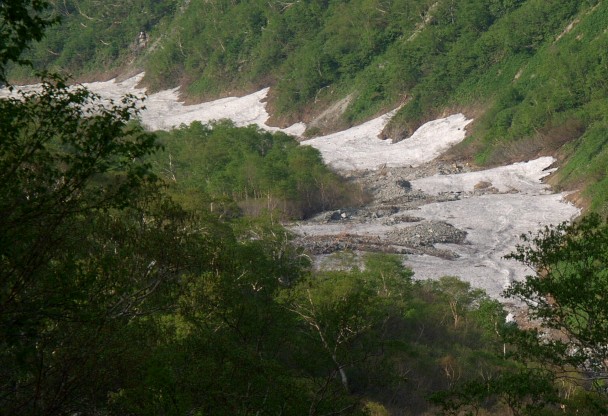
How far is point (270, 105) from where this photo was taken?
100 metres

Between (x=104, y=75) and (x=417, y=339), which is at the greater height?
(x=104, y=75)

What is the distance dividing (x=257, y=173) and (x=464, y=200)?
1376cm

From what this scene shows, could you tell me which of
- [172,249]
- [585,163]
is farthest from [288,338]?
[585,163]

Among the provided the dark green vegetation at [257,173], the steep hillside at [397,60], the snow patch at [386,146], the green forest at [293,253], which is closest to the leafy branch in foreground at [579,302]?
the green forest at [293,253]

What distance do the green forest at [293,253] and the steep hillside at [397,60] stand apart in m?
0.30

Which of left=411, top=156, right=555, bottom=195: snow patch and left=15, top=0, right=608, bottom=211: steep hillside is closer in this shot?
left=411, top=156, right=555, bottom=195: snow patch

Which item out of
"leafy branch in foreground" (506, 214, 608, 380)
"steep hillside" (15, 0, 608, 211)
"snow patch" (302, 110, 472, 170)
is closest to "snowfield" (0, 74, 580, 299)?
"snow patch" (302, 110, 472, 170)

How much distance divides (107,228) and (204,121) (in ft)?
273

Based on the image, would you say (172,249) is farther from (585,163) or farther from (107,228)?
(585,163)

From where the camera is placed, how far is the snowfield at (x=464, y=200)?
43.2 meters

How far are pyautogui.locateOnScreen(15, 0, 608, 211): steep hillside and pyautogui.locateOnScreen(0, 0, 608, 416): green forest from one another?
296 millimetres

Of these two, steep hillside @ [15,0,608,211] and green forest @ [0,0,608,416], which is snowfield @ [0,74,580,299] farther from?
green forest @ [0,0,608,416]

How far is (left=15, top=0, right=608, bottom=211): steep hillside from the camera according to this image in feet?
209

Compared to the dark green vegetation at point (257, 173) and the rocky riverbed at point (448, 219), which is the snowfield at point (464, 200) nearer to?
the rocky riverbed at point (448, 219)
